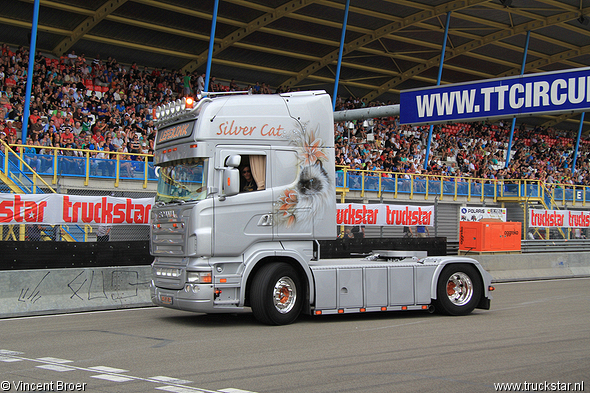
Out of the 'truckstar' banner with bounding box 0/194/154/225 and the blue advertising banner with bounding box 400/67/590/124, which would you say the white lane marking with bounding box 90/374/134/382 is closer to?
the 'truckstar' banner with bounding box 0/194/154/225

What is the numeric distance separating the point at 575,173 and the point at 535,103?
37.4 m

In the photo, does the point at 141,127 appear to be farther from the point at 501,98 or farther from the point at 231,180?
the point at 231,180

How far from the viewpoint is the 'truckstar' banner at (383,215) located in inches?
800

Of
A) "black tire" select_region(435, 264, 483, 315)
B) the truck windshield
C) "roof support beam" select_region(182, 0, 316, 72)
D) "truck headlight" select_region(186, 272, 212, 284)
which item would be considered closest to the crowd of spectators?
"roof support beam" select_region(182, 0, 316, 72)

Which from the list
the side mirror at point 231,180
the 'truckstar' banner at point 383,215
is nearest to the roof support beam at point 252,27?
the 'truckstar' banner at point 383,215

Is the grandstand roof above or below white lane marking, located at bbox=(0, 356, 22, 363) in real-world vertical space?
above

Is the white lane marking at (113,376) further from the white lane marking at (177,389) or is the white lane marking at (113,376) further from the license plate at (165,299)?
the license plate at (165,299)

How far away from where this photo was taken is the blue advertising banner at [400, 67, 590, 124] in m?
14.3

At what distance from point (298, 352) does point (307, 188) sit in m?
3.53

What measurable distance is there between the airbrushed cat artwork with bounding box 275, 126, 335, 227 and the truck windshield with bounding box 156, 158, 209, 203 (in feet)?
4.44

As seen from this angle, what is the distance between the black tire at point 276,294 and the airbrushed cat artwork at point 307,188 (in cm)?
84

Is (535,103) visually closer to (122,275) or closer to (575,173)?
(122,275)

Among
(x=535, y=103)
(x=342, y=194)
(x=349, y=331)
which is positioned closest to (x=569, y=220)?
(x=342, y=194)

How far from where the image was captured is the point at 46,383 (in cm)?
634
